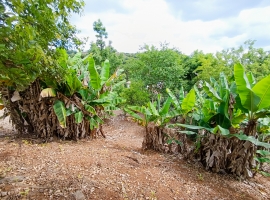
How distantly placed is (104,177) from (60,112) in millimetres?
2480

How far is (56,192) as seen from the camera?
2689mm

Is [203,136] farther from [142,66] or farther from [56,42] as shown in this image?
[142,66]

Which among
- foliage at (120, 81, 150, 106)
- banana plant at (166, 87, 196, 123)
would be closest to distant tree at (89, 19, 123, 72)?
foliage at (120, 81, 150, 106)

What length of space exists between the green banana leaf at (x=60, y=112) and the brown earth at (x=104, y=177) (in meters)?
0.64

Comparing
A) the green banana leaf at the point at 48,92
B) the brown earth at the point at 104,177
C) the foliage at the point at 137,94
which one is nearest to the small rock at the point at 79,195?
the brown earth at the point at 104,177

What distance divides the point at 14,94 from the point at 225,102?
5737mm

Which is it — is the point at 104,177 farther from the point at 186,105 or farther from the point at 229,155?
the point at 229,155

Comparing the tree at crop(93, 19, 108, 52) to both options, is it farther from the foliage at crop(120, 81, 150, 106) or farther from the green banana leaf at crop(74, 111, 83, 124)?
the green banana leaf at crop(74, 111, 83, 124)

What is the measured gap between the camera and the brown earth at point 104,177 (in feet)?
9.13

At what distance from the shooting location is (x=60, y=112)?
4930mm

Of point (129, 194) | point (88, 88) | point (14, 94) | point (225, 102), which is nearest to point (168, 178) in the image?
point (129, 194)

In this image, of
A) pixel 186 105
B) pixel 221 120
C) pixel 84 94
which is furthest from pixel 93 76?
pixel 221 120

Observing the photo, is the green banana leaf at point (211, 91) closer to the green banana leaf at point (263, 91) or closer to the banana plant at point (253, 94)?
the banana plant at point (253, 94)

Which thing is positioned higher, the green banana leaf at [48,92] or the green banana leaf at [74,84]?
the green banana leaf at [74,84]
